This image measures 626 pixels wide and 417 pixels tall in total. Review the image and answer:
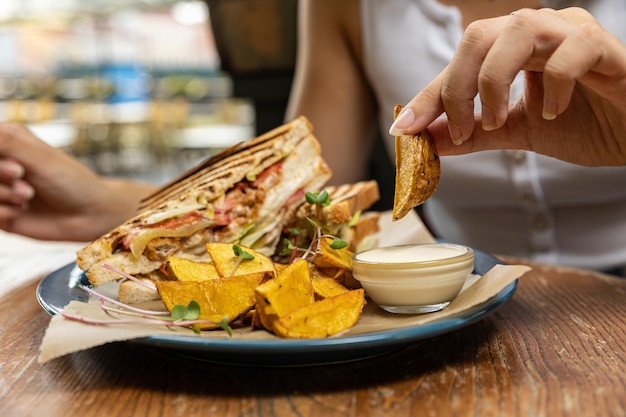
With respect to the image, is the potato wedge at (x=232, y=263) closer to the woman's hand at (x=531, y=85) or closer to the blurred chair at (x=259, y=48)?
the woman's hand at (x=531, y=85)

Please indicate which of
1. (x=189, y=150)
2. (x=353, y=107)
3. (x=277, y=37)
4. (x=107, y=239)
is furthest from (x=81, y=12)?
(x=107, y=239)

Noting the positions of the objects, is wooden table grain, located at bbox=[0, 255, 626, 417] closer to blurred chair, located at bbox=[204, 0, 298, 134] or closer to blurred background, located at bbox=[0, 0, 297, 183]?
blurred chair, located at bbox=[204, 0, 298, 134]

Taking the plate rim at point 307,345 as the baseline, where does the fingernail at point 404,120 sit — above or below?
above

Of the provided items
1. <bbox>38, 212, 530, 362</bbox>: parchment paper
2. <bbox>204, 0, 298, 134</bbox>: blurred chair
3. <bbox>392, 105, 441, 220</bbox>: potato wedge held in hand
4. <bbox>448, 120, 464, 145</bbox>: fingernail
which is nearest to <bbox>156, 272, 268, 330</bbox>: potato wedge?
<bbox>38, 212, 530, 362</bbox>: parchment paper

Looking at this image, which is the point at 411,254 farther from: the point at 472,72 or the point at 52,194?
the point at 52,194

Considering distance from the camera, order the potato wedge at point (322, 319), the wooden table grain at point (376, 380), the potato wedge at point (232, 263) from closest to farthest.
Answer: the wooden table grain at point (376, 380)
the potato wedge at point (322, 319)
the potato wedge at point (232, 263)

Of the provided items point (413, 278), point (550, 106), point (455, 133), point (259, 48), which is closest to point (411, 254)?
point (413, 278)

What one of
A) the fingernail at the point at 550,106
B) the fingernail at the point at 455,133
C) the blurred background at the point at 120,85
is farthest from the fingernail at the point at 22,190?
the blurred background at the point at 120,85

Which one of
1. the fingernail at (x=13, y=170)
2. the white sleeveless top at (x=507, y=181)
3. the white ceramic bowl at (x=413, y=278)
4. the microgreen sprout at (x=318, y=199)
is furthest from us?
the white sleeveless top at (x=507, y=181)
